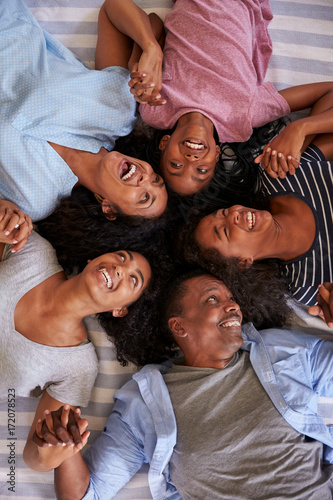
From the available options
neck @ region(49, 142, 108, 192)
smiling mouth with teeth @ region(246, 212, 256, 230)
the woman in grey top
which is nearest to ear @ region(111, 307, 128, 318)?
→ the woman in grey top

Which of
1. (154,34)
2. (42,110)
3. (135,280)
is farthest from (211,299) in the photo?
(154,34)

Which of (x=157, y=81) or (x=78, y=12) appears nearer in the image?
(x=157, y=81)

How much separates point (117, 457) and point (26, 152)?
1.30m

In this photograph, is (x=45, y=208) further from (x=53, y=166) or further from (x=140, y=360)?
(x=140, y=360)

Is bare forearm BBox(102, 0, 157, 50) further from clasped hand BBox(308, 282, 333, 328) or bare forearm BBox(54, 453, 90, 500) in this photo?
bare forearm BBox(54, 453, 90, 500)

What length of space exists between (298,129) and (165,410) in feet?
4.19

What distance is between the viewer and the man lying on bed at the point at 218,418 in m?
1.63

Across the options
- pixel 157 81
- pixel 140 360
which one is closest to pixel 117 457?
pixel 140 360

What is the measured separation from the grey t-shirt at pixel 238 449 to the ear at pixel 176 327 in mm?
202

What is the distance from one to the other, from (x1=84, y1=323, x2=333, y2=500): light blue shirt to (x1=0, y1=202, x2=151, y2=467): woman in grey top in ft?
0.70

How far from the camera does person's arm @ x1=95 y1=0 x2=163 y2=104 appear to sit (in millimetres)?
1692

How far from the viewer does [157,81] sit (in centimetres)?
171

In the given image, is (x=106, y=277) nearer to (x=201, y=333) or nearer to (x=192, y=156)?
(x=201, y=333)

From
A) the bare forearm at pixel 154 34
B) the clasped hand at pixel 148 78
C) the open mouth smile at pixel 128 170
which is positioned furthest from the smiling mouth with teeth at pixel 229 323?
the bare forearm at pixel 154 34
